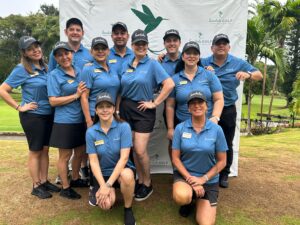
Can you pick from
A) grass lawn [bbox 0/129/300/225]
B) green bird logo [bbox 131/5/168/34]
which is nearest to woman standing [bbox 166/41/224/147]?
grass lawn [bbox 0/129/300/225]

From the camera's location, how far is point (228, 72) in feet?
15.1

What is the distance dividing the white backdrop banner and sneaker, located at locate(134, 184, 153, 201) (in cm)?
214

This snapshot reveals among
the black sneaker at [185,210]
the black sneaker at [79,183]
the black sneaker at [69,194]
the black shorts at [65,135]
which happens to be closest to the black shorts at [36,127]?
the black shorts at [65,135]

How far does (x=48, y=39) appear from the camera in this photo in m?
41.4

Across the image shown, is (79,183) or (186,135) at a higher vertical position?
(186,135)

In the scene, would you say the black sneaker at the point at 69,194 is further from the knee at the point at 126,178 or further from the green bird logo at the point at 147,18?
the green bird logo at the point at 147,18

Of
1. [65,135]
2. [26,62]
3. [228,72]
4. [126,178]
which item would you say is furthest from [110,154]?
[228,72]

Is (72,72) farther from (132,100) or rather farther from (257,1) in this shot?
(257,1)

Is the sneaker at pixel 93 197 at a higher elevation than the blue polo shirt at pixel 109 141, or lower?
lower

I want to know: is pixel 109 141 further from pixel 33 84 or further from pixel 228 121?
pixel 228 121

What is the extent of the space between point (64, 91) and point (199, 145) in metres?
1.88

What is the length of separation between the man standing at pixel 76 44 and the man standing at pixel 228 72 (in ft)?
5.84

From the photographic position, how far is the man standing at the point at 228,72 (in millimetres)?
4445

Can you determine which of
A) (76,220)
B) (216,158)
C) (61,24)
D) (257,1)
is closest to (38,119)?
(76,220)
